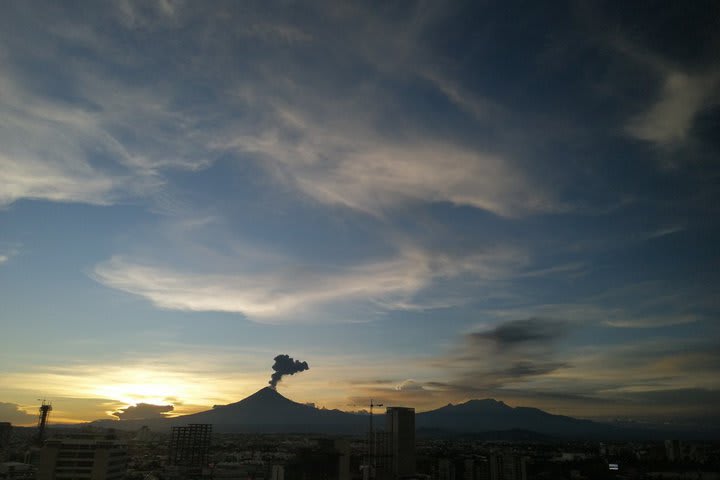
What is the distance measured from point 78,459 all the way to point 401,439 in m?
48.7

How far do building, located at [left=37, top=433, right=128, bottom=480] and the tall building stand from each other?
141 ft

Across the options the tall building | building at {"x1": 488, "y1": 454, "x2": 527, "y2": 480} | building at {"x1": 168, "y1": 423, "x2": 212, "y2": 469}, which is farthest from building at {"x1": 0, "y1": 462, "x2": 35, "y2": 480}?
building at {"x1": 488, "y1": 454, "x2": 527, "y2": 480}

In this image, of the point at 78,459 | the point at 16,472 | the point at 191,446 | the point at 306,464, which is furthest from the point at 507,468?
the point at 16,472

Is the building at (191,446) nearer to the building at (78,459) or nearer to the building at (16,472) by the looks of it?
the building at (16,472)

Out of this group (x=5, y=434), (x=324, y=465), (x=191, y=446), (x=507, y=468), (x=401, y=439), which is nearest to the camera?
(x=401, y=439)

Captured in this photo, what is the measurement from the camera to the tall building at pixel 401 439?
80.3 metres

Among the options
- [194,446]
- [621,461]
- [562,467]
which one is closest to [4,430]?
[194,446]

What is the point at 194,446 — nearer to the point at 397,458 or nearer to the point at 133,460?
the point at 133,460

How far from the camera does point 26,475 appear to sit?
65.3 metres

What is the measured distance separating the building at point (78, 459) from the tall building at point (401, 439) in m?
43.0

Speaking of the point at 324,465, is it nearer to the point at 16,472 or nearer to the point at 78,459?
the point at 78,459

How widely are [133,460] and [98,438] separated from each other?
50955mm

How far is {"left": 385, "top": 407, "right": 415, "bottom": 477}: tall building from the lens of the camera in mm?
80312

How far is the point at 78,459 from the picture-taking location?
183 feet
